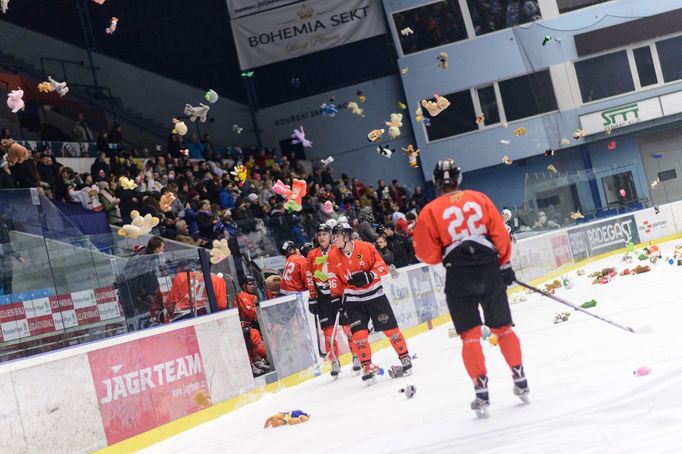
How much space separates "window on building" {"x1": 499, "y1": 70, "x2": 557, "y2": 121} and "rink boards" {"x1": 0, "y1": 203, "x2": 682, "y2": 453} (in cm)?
1559

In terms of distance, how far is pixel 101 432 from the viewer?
9.06 m

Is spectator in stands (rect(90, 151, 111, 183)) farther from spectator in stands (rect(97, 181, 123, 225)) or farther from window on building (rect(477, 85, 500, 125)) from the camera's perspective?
window on building (rect(477, 85, 500, 125))

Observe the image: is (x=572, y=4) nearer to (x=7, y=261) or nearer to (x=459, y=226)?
(x=7, y=261)

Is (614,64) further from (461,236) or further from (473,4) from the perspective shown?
(461,236)

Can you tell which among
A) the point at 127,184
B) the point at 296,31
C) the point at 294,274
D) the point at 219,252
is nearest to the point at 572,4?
the point at 296,31

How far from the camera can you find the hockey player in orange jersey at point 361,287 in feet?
35.3

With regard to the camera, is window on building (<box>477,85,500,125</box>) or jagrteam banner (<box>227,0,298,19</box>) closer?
jagrteam banner (<box>227,0,298,19</box>)

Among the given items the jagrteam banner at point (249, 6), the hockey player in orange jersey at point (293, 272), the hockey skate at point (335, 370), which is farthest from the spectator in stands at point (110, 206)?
the jagrteam banner at point (249, 6)

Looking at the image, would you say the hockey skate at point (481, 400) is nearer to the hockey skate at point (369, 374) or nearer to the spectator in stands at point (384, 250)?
the hockey skate at point (369, 374)

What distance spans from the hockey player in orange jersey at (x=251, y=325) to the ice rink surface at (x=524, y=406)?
48cm

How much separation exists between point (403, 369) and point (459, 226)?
3782mm

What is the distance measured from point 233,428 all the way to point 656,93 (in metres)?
22.8

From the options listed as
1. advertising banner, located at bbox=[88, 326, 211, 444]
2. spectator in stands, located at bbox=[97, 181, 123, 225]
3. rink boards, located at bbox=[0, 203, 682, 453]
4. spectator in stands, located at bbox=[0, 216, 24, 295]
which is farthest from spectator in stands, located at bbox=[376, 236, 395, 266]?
spectator in stands, located at bbox=[0, 216, 24, 295]

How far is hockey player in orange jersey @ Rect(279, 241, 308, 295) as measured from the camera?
43.0 ft
